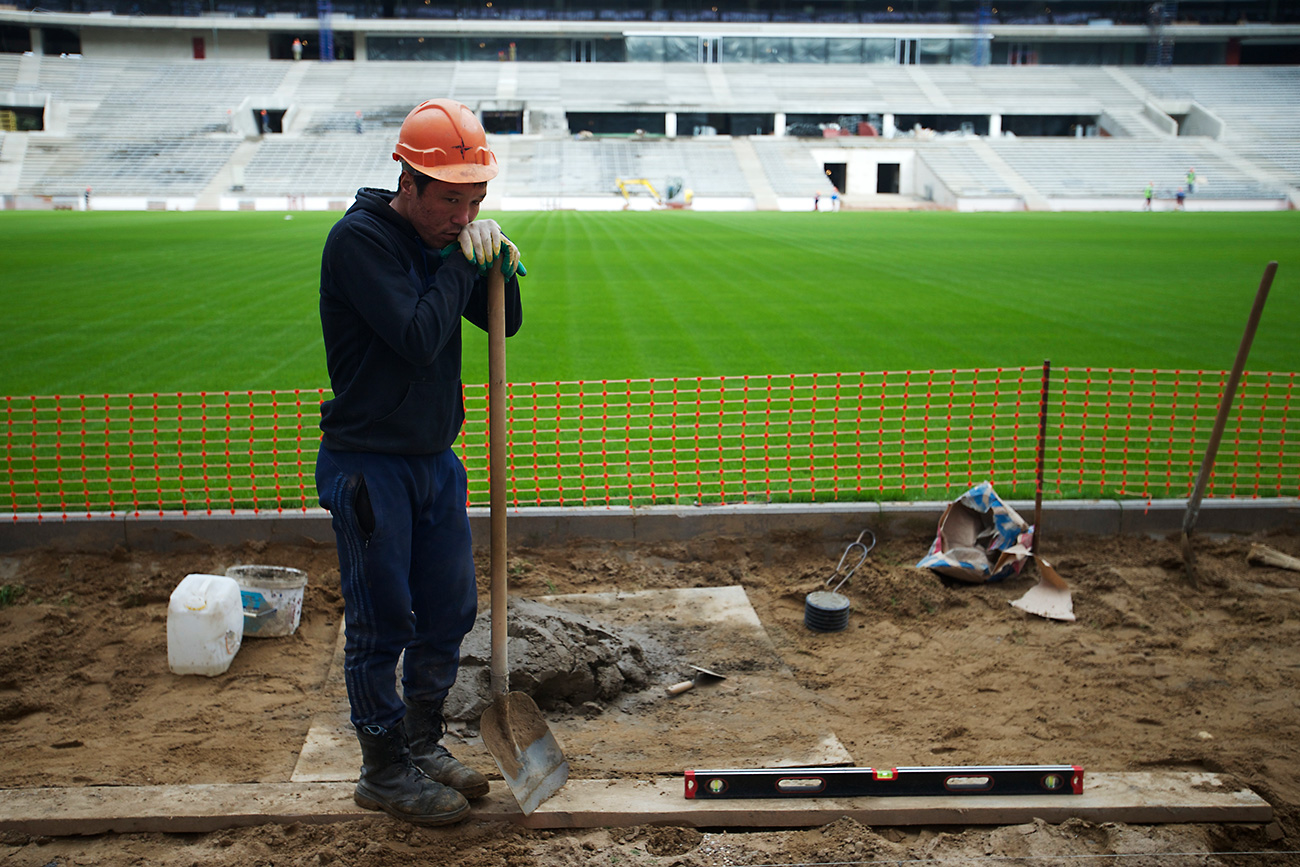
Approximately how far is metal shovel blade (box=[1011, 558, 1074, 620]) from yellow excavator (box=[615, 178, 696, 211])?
1696 inches

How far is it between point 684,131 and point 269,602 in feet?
212

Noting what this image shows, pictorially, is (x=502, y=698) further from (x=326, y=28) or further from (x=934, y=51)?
(x=934, y=51)

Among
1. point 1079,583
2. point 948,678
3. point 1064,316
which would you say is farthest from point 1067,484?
point 1064,316

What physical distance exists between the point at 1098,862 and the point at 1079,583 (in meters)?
2.74

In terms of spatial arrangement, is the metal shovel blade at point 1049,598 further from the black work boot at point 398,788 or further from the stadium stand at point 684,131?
the stadium stand at point 684,131

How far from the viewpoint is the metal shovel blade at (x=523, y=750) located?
11.0 feet

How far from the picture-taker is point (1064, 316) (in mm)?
14508

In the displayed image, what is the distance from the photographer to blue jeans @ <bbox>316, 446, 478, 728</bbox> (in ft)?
10.2

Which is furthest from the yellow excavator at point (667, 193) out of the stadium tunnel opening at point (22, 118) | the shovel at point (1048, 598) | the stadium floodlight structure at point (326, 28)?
the shovel at point (1048, 598)

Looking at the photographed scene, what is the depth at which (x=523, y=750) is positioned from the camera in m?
3.47

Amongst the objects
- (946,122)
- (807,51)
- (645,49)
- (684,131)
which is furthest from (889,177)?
(645,49)

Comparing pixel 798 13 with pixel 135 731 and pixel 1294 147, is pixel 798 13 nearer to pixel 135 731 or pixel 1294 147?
pixel 1294 147

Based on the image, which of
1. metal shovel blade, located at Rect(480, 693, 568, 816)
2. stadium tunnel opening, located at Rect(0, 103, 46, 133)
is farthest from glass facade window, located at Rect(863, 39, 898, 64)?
metal shovel blade, located at Rect(480, 693, 568, 816)

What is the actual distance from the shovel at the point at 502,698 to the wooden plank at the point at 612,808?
9 cm
